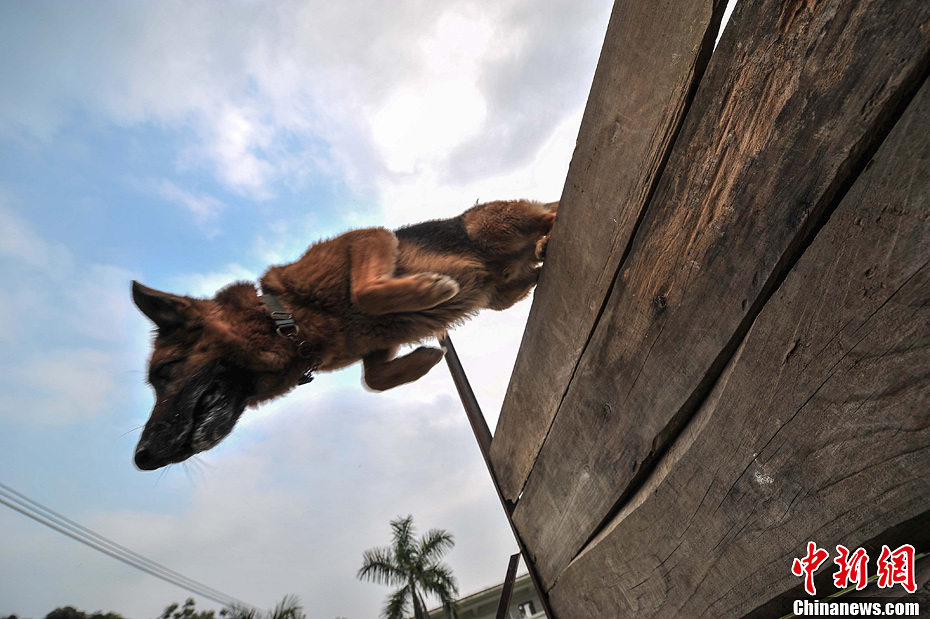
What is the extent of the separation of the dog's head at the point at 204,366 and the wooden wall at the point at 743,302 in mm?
2122

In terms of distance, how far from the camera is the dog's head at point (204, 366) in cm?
278

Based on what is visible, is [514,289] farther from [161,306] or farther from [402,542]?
[402,542]

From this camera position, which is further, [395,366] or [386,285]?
[395,366]

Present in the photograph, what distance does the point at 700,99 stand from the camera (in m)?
1.20

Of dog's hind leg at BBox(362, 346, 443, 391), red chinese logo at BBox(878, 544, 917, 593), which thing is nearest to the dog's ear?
dog's hind leg at BBox(362, 346, 443, 391)

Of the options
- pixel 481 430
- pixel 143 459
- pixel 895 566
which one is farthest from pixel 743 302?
pixel 143 459

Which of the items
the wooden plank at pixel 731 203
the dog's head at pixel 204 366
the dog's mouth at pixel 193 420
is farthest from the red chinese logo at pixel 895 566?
the dog's mouth at pixel 193 420

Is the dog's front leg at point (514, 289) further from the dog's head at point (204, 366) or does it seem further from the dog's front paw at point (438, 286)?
the dog's head at point (204, 366)

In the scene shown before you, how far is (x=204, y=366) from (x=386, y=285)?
128 cm


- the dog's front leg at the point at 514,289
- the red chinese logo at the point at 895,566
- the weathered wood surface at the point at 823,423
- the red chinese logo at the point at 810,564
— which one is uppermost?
the dog's front leg at the point at 514,289

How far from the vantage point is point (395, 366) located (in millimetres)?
3412

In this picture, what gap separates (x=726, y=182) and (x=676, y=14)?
0.54 m

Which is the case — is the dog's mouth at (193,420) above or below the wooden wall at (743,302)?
above

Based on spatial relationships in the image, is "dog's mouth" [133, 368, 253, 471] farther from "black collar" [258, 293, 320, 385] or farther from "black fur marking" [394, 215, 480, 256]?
"black fur marking" [394, 215, 480, 256]
